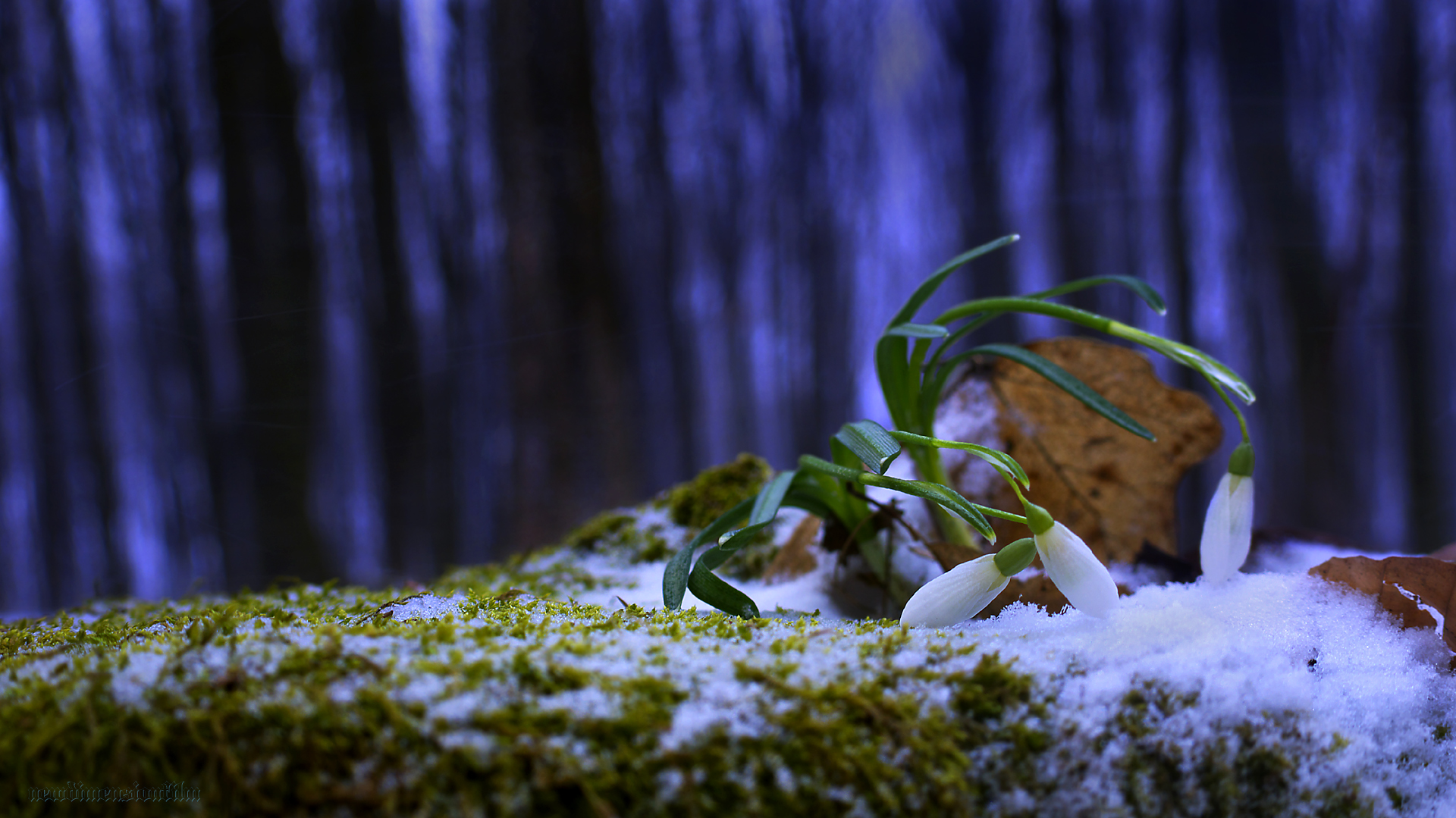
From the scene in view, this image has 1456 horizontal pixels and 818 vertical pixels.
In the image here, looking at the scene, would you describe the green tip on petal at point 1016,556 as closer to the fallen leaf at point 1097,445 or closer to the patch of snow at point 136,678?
the fallen leaf at point 1097,445

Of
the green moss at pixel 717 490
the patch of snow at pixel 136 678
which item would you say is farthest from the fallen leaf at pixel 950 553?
the patch of snow at pixel 136 678

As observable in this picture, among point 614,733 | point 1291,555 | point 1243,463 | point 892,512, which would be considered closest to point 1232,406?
point 1243,463

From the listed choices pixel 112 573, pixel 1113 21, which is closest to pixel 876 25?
pixel 1113 21

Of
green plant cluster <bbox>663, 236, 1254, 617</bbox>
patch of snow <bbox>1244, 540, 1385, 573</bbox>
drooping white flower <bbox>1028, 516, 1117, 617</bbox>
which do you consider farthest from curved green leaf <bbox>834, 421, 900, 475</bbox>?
patch of snow <bbox>1244, 540, 1385, 573</bbox>

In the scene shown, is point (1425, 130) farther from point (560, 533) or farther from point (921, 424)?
point (560, 533)

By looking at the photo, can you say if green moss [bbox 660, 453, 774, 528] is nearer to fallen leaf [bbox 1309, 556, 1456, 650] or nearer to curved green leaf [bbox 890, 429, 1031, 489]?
curved green leaf [bbox 890, 429, 1031, 489]
